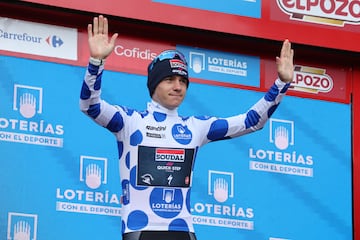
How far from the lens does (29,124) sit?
23.3 feet

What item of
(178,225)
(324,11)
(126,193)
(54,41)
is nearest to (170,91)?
(126,193)

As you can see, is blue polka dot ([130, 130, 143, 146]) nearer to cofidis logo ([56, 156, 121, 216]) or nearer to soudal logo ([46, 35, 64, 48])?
cofidis logo ([56, 156, 121, 216])

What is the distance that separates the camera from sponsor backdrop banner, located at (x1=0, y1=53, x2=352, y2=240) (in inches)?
277

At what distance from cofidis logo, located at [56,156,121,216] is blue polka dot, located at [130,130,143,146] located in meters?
1.58

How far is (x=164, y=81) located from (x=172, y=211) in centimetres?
64

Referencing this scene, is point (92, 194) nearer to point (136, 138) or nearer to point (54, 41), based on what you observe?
point (54, 41)

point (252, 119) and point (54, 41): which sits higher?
point (54, 41)

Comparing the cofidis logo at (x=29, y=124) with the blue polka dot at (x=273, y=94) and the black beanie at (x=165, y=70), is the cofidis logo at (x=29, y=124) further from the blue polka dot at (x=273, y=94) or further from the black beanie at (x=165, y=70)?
the blue polka dot at (x=273, y=94)

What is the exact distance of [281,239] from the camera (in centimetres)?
761

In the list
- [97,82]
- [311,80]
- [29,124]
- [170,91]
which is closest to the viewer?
[97,82]

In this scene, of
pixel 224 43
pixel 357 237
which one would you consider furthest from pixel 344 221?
pixel 224 43

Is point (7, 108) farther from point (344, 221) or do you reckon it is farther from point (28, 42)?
point (344, 221)

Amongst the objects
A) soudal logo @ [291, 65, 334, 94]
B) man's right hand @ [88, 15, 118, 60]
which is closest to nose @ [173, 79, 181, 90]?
man's right hand @ [88, 15, 118, 60]

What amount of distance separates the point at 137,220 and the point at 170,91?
66cm
